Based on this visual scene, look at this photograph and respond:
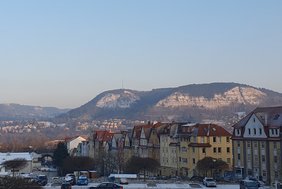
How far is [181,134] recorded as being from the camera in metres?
69.5

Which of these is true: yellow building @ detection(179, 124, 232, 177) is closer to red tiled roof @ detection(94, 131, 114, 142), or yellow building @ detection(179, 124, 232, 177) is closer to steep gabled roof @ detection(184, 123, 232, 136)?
steep gabled roof @ detection(184, 123, 232, 136)

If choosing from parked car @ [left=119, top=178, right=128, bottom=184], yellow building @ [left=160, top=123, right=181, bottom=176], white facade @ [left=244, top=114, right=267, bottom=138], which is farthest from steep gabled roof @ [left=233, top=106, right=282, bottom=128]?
parked car @ [left=119, top=178, right=128, bottom=184]

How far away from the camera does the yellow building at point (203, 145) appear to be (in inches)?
2603

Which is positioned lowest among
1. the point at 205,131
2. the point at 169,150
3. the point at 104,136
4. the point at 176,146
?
the point at 169,150

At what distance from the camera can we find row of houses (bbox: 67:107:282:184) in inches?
2131

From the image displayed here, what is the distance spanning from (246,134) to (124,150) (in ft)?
100

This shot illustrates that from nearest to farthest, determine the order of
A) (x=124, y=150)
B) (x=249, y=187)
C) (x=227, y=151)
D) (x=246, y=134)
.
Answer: (x=249, y=187), (x=246, y=134), (x=227, y=151), (x=124, y=150)

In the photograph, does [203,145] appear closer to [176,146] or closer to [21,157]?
[176,146]

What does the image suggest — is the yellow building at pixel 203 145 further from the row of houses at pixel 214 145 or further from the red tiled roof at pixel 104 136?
the red tiled roof at pixel 104 136

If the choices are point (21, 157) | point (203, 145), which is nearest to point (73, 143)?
point (21, 157)

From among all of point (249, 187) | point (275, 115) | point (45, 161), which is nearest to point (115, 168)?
point (275, 115)

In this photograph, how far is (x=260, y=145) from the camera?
55562mm

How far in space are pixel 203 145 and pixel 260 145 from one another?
37.4 feet

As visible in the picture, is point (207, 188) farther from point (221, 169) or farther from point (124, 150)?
point (124, 150)
